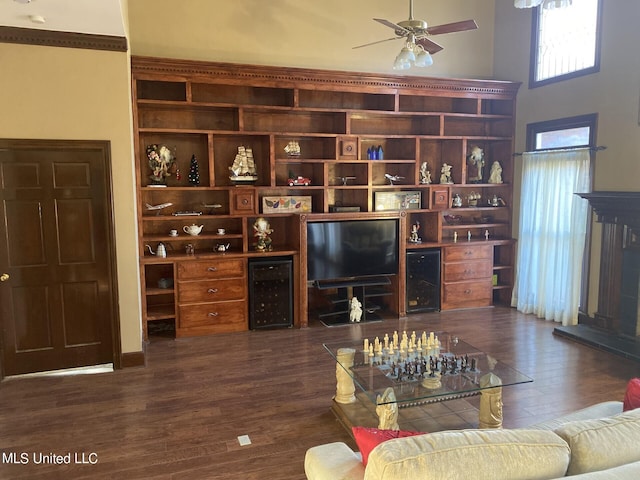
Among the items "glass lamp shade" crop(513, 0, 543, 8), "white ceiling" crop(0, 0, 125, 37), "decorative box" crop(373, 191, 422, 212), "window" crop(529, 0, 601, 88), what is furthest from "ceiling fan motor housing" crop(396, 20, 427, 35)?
"decorative box" crop(373, 191, 422, 212)

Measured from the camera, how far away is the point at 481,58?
22.3 feet

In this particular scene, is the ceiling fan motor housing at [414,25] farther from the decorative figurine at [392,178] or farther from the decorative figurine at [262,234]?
the decorative figurine at [262,234]

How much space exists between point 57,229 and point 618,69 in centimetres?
582

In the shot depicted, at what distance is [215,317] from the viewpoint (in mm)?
5473

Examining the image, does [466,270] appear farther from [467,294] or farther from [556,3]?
[556,3]

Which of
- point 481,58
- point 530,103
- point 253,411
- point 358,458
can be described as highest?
point 481,58

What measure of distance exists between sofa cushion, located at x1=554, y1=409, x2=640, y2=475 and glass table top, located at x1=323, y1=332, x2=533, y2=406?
1.38 m

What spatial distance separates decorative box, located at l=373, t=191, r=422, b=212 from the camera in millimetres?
6281

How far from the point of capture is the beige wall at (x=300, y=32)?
18.2 ft

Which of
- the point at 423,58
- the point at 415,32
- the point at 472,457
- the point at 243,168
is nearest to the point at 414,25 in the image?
the point at 415,32

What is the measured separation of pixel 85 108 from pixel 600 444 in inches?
172

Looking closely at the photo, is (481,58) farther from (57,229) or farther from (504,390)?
(57,229)

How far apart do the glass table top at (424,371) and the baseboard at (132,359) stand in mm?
1924

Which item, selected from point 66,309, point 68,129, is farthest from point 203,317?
point 68,129
